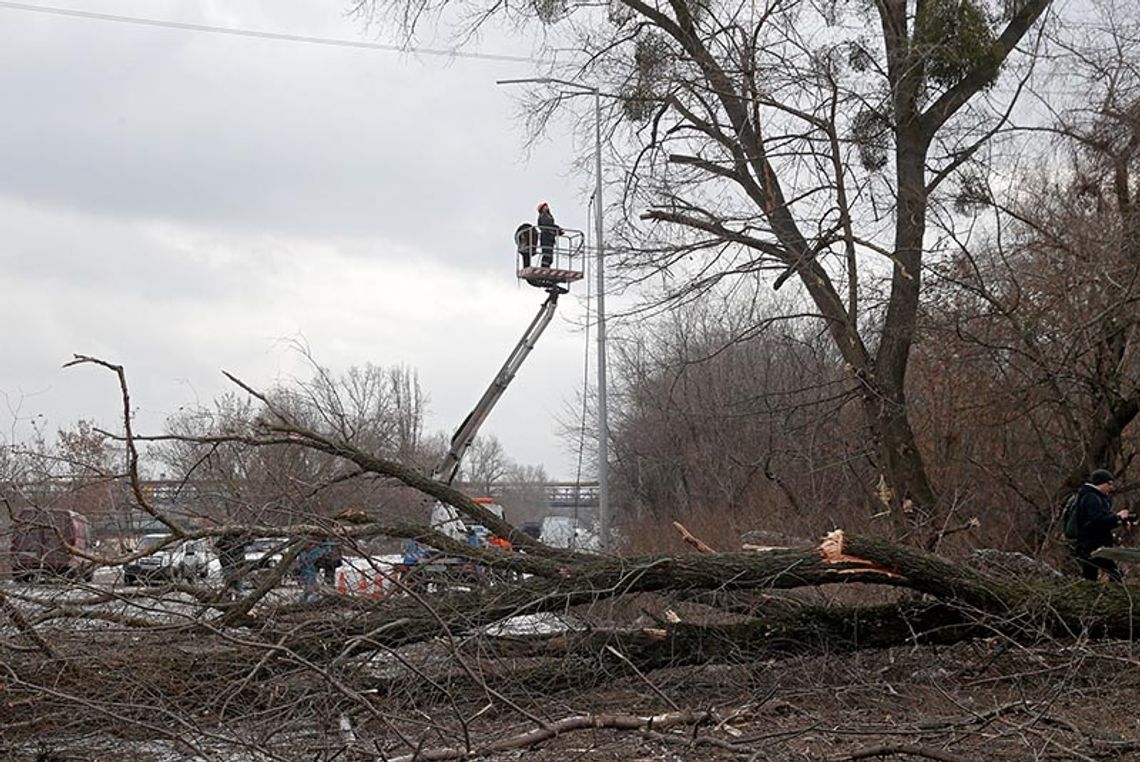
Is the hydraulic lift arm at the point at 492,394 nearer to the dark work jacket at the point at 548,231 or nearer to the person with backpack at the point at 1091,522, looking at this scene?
the dark work jacket at the point at 548,231

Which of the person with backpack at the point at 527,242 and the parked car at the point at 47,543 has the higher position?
the person with backpack at the point at 527,242

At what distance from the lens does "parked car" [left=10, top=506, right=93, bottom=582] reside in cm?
753

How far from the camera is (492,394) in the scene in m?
13.9

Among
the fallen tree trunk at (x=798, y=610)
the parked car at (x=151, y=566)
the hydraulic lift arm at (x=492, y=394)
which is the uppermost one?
the hydraulic lift arm at (x=492, y=394)

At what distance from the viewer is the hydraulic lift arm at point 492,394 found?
13.1 meters

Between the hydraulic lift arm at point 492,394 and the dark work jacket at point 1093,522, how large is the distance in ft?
19.5

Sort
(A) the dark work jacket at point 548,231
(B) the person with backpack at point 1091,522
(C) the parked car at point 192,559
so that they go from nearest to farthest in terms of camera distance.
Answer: (C) the parked car at point 192,559, (B) the person with backpack at point 1091,522, (A) the dark work jacket at point 548,231

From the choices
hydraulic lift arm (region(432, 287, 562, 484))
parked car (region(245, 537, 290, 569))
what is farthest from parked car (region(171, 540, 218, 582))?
hydraulic lift arm (region(432, 287, 562, 484))

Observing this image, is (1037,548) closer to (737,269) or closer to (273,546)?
(737,269)

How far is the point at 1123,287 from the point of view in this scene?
11.4m

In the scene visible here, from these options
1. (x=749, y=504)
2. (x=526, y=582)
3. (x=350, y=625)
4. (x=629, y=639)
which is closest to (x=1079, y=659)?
(x=629, y=639)

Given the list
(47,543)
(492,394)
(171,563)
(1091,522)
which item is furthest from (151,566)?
(1091,522)

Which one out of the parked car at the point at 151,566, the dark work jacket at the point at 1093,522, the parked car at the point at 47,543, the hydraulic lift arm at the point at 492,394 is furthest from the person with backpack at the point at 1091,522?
the parked car at the point at 47,543

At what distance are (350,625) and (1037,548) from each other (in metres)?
8.90
